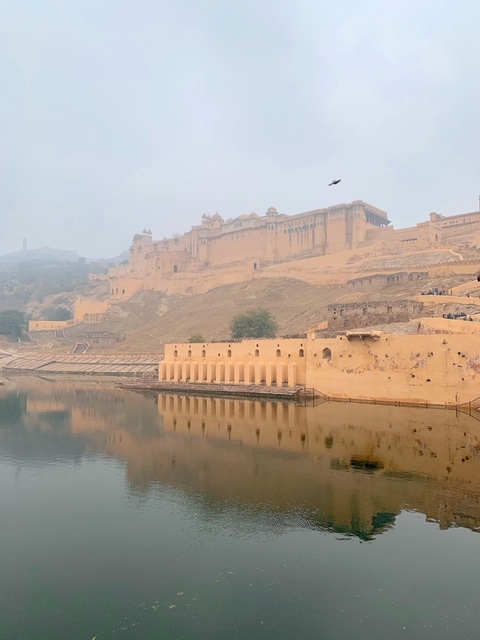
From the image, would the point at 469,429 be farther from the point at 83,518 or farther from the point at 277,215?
the point at 277,215

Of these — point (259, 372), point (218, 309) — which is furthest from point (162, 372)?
point (218, 309)

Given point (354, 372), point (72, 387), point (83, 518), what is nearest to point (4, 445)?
point (83, 518)

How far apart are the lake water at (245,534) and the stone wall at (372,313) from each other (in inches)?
447

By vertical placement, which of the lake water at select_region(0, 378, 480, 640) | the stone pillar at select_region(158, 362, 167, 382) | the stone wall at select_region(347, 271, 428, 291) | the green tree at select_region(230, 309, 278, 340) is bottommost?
the lake water at select_region(0, 378, 480, 640)

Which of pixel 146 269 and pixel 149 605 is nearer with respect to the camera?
pixel 149 605

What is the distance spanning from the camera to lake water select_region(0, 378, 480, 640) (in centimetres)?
664

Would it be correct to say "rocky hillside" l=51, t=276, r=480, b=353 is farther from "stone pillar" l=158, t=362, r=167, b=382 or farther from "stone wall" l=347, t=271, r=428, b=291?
"stone pillar" l=158, t=362, r=167, b=382

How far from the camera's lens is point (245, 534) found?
9.16 m

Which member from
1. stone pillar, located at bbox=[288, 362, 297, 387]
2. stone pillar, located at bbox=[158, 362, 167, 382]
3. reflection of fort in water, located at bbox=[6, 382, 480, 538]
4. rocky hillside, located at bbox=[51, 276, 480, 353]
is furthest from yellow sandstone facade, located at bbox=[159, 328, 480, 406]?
rocky hillside, located at bbox=[51, 276, 480, 353]

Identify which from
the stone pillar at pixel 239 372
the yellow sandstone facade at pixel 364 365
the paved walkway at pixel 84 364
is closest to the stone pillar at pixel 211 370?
the yellow sandstone facade at pixel 364 365

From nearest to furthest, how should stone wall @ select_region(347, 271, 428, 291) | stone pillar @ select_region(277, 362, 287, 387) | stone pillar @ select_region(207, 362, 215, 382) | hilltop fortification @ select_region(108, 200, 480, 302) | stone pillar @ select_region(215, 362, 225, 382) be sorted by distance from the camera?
1. stone pillar @ select_region(277, 362, 287, 387)
2. stone pillar @ select_region(215, 362, 225, 382)
3. stone pillar @ select_region(207, 362, 215, 382)
4. stone wall @ select_region(347, 271, 428, 291)
5. hilltop fortification @ select_region(108, 200, 480, 302)

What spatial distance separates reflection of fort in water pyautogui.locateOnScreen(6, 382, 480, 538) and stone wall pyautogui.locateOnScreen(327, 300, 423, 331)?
24.4 feet

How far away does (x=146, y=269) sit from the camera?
263 feet

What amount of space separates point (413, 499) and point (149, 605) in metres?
6.66
